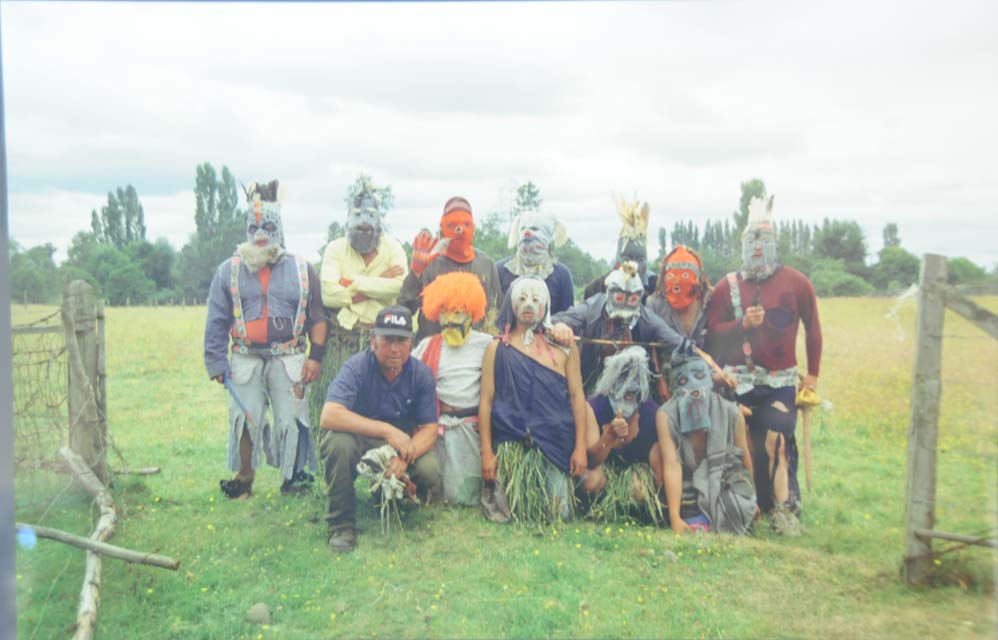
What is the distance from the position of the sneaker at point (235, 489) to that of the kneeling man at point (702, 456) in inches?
96.9

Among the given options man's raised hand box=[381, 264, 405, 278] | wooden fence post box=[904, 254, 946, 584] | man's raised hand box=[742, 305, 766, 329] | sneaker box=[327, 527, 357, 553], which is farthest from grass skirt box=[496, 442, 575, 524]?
wooden fence post box=[904, 254, 946, 584]

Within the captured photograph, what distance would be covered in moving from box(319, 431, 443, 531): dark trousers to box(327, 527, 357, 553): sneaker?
3cm

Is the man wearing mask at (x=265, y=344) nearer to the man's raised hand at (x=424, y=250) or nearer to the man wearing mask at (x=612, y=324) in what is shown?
the man's raised hand at (x=424, y=250)

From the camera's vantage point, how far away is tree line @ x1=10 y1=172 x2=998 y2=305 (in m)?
3.93

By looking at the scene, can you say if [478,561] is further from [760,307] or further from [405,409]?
[760,307]

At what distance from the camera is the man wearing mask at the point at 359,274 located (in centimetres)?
471

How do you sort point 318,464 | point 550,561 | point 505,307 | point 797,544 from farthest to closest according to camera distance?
point 318,464 → point 505,307 → point 797,544 → point 550,561

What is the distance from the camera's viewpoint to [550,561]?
371 centimetres

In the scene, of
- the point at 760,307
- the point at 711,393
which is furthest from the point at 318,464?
the point at 760,307

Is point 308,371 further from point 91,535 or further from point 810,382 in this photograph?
point 810,382

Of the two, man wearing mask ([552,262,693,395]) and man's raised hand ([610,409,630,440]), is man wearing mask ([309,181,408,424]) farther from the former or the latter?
man's raised hand ([610,409,630,440])

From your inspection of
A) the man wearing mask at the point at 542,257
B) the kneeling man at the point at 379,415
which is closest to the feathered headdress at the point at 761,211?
the man wearing mask at the point at 542,257

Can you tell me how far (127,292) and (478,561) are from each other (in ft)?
8.07

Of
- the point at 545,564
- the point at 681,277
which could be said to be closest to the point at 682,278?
the point at 681,277
